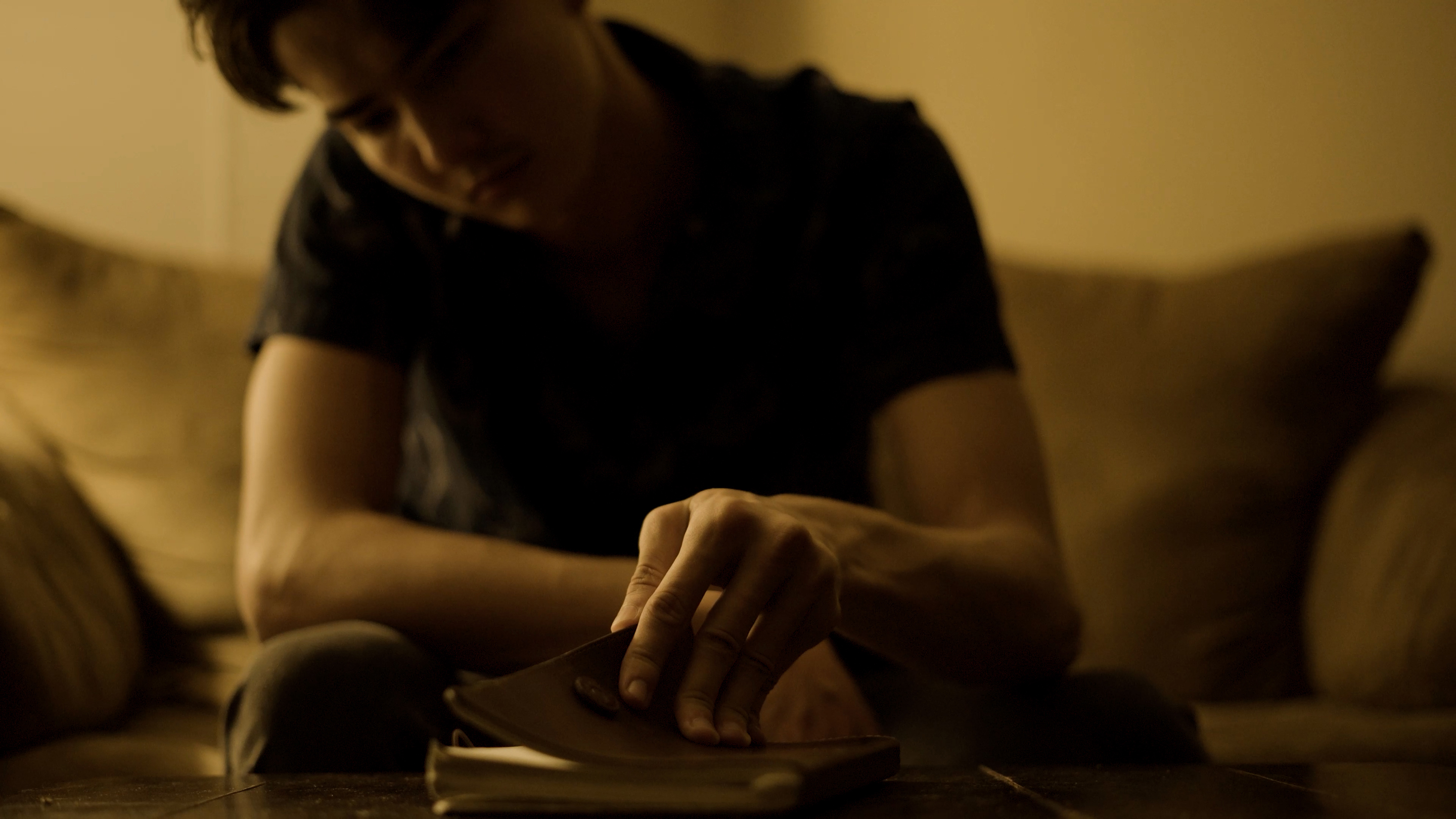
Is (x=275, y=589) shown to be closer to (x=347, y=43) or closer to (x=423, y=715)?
(x=423, y=715)

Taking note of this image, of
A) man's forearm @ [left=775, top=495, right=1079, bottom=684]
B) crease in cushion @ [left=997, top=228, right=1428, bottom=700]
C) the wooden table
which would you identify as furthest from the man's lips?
crease in cushion @ [left=997, top=228, right=1428, bottom=700]

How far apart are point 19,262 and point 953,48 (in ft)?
4.66

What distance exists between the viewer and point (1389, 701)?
3.86 feet

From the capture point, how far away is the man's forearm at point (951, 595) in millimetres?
694

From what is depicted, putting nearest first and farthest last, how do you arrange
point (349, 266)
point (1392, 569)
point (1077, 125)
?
point (349, 266)
point (1392, 569)
point (1077, 125)

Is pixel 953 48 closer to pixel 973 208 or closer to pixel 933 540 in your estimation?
pixel 973 208

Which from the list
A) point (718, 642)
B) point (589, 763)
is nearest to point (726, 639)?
point (718, 642)

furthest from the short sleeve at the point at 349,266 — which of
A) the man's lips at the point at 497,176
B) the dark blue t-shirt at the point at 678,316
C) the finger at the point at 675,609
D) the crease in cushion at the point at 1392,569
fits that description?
the crease in cushion at the point at 1392,569

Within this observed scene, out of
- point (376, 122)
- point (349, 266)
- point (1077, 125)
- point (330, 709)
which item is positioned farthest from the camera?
point (1077, 125)

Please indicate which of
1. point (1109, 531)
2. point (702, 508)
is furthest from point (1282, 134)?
point (702, 508)

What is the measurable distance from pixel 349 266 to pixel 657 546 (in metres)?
0.55

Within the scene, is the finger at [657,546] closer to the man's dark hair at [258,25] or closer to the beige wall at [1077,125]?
the man's dark hair at [258,25]

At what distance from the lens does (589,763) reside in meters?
0.42

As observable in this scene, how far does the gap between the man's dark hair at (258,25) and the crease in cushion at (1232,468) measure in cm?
96
